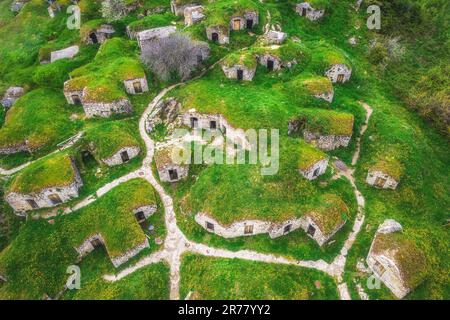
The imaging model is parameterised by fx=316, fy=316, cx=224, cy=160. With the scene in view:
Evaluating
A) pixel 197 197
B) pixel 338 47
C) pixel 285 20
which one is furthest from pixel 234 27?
pixel 197 197

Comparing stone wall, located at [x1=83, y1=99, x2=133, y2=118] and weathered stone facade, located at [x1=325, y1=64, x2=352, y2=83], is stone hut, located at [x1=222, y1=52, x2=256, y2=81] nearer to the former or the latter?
weathered stone facade, located at [x1=325, y1=64, x2=352, y2=83]

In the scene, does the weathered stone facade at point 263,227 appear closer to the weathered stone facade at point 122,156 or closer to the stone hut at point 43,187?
the weathered stone facade at point 122,156

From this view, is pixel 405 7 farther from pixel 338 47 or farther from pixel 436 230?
pixel 436 230

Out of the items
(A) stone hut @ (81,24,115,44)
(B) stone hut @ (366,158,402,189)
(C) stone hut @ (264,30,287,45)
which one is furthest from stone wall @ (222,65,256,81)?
(A) stone hut @ (81,24,115,44)
